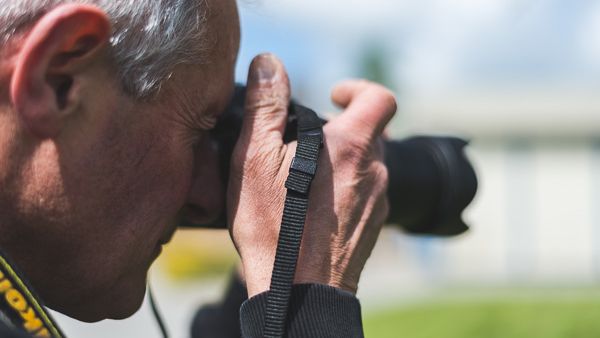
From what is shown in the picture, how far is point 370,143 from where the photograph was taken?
4.94 feet

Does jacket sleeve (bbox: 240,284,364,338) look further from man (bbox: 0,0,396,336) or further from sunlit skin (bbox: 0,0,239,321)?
sunlit skin (bbox: 0,0,239,321)

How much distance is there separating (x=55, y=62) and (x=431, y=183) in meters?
0.80

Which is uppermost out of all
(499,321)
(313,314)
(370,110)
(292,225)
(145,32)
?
(145,32)

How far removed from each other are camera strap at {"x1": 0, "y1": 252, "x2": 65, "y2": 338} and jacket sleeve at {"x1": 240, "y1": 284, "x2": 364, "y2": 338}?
0.30 metres

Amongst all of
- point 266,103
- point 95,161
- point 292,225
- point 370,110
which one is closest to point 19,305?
point 95,161

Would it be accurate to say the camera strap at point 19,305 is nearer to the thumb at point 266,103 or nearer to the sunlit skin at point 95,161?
the sunlit skin at point 95,161

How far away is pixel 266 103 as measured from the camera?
145cm

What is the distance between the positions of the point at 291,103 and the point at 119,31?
34cm

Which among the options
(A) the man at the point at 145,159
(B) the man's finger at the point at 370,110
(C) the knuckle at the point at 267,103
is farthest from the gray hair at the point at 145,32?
(B) the man's finger at the point at 370,110

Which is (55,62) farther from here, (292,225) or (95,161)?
(292,225)

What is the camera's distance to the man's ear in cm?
115

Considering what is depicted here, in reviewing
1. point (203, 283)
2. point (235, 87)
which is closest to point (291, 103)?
point (235, 87)

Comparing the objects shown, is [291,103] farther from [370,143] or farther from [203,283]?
[203,283]

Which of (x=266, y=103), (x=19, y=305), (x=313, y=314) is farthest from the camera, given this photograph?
(x=266, y=103)
